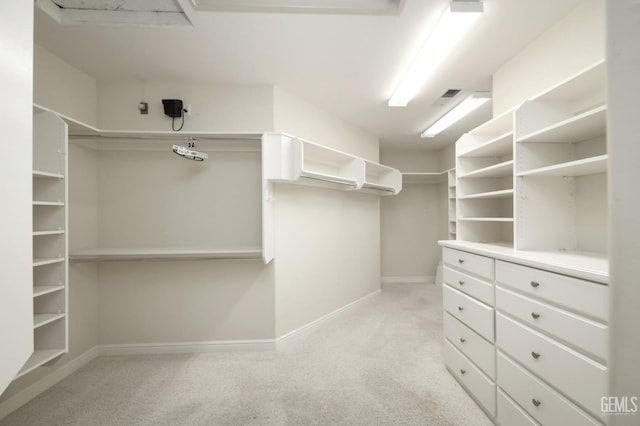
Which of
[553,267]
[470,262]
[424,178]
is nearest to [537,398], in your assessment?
[553,267]

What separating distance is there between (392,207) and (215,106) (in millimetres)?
3919

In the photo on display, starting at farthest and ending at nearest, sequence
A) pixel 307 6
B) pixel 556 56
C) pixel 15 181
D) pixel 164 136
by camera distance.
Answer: pixel 164 136, pixel 556 56, pixel 307 6, pixel 15 181

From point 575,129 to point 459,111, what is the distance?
76.7 inches

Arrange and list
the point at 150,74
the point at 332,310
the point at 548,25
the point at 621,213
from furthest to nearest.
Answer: the point at 332,310, the point at 150,74, the point at 548,25, the point at 621,213

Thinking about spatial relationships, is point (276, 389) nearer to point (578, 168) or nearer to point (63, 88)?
point (578, 168)

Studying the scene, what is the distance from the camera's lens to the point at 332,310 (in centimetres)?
343

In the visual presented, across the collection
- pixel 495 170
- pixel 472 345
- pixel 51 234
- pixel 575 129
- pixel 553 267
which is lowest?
pixel 472 345

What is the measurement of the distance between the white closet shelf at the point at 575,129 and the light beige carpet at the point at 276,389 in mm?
1887

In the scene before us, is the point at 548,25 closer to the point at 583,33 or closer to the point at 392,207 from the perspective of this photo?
the point at 583,33

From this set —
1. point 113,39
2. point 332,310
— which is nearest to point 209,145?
point 113,39

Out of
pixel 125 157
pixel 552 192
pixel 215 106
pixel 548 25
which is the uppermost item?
pixel 548 25

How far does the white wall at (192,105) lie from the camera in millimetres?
2568

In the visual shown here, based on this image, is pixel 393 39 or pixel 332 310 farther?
pixel 332 310

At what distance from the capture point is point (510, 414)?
4.89 ft
